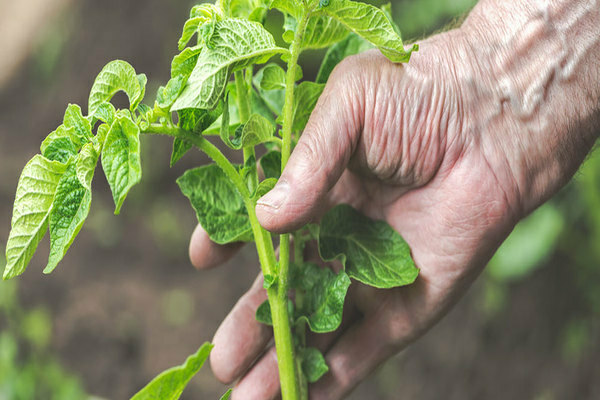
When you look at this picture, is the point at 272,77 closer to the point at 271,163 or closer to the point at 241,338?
the point at 271,163

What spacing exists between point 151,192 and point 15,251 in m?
2.24

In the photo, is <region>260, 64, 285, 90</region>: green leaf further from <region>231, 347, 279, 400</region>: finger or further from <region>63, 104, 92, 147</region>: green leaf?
<region>231, 347, 279, 400</region>: finger

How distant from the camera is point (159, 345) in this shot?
237 cm

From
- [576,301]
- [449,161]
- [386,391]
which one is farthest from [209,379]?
[449,161]

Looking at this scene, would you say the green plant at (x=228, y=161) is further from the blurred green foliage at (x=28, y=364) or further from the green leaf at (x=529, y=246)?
the green leaf at (x=529, y=246)

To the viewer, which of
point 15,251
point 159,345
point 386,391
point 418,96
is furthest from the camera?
point 159,345

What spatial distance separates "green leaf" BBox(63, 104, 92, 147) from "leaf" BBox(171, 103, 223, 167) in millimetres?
106

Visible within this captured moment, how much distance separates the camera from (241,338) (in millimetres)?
1167

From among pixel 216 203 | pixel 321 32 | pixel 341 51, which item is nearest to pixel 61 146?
pixel 216 203

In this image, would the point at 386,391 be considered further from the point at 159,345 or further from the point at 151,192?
the point at 151,192

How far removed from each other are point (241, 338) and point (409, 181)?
0.45 metres

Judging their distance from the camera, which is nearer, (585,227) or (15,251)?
(15,251)

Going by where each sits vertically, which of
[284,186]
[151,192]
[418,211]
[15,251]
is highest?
[15,251]

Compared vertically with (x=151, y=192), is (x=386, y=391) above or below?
below
